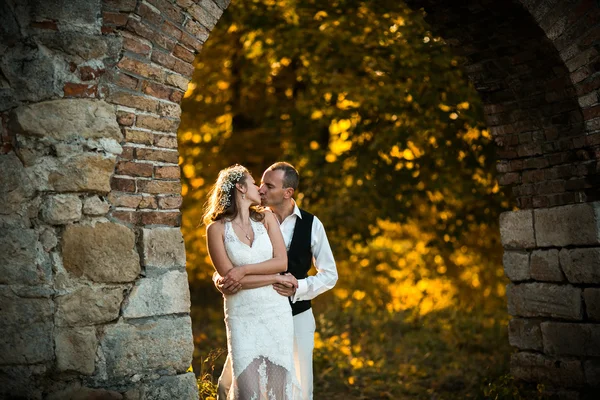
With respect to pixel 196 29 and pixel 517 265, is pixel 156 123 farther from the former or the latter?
pixel 517 265

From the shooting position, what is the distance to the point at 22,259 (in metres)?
3.49

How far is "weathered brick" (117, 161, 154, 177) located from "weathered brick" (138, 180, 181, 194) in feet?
0.17

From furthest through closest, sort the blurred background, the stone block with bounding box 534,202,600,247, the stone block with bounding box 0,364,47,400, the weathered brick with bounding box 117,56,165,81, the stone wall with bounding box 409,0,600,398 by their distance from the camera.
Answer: the blurred background
the stone block with bounding box 534,202,600,247
the stone wall with bounding box 409,0,600,398
the weathered brick with bounding box 117,56,165,81
the stone block with bounding box 0,364,47,400

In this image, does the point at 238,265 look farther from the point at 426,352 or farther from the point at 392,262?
the point at 392,262

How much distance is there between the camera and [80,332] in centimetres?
355

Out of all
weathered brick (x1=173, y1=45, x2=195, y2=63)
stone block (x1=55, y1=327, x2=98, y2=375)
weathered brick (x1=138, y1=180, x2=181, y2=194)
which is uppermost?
weathered brick (x1=173, y1=45, x2=195, y2=63)

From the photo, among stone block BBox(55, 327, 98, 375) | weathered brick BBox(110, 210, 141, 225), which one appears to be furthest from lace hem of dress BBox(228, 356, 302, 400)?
weathered brick BBox(110, 210, 141, 225)

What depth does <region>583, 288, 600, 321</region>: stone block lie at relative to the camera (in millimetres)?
5539

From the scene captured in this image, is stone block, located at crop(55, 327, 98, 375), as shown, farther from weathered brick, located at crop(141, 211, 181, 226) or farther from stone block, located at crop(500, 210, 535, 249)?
stone block, located at crop(500, 210, 535, 249)

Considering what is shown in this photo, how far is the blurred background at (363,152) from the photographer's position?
25.9 ft

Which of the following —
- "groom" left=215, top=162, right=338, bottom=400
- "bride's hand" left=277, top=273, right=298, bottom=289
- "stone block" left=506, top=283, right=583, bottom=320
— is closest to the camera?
"bride's hand" left=277, top=273, right=298, bottom=289

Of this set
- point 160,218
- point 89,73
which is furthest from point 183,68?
point 160,218

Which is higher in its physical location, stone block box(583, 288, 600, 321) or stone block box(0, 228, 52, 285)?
stone block box(0, 228, 52, 285)

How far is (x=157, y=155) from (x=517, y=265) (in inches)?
151
